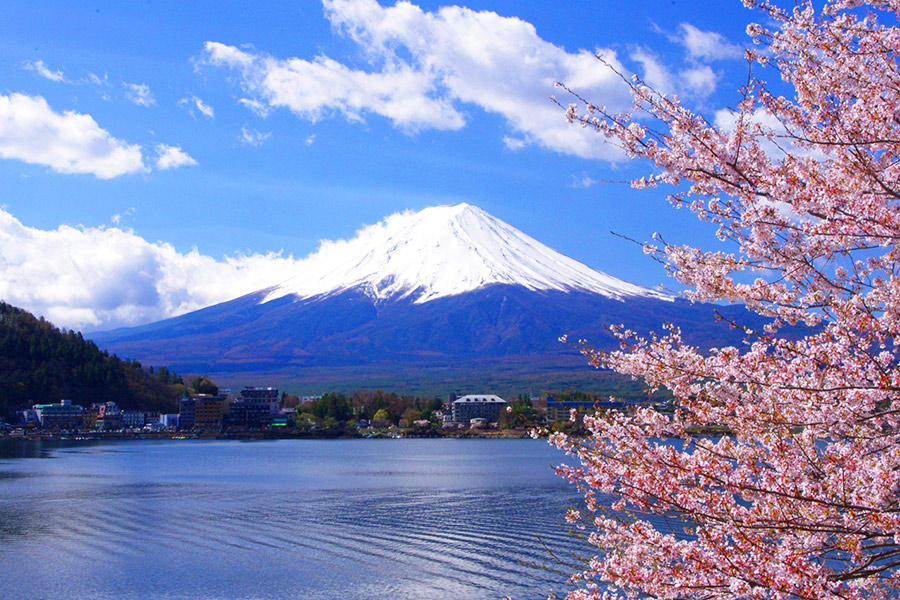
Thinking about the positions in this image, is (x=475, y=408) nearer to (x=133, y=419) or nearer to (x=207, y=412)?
(x=207, y=412)

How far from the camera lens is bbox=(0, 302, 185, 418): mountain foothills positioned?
3108 inches

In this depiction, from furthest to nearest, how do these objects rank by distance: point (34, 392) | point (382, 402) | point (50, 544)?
point (382, 402) < point (34, 392) < point (50, 544)

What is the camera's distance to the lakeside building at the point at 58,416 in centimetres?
7525

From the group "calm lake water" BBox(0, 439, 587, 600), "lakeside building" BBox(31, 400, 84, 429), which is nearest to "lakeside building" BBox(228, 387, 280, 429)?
"lakeside building" BBox(31, 400, 84, 429)

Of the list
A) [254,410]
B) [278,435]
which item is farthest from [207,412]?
[278,435]

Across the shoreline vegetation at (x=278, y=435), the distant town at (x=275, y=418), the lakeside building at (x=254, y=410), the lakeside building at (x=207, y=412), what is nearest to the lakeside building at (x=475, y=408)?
the distant town at (x=275, y=418)

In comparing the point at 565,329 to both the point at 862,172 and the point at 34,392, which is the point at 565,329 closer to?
the point at 34,392

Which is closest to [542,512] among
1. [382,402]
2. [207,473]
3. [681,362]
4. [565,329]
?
[681,362]

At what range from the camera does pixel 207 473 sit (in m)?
35.5

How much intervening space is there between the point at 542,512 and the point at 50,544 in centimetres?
1084

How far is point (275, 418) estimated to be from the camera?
8738 centimetres

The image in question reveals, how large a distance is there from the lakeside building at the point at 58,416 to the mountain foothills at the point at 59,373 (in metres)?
2.92

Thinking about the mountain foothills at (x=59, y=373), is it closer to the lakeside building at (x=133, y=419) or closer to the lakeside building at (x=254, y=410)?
the lakeside building at (x=133, y=419)

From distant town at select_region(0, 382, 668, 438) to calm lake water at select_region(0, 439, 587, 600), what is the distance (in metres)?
45.6
